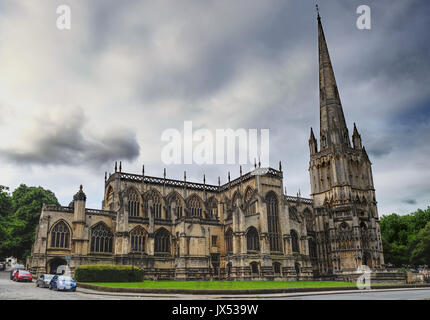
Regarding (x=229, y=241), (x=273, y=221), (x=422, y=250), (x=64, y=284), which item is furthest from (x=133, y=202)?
(x=422, y=250)

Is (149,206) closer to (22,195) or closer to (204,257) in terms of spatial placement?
(204,257)

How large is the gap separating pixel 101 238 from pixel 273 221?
78.6ft

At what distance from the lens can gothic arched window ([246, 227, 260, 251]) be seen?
49031mm

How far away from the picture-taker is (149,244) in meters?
45.9

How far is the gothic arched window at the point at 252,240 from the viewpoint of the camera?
161ft

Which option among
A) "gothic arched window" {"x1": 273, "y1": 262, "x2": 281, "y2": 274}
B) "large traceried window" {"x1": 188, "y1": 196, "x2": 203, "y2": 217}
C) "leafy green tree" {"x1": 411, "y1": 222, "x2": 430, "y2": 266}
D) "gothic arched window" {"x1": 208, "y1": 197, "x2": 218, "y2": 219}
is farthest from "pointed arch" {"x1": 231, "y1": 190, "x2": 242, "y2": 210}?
"leafy green tree" {"x1": 411, "y1": 222, "x2": 430, "y2": 266}

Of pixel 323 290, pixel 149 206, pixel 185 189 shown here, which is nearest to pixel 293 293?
pixel 323 290

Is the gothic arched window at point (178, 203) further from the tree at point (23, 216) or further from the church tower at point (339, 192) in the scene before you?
the church tower at point (339, 192)

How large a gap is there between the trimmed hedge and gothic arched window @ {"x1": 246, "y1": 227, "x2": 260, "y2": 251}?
17.9 metres

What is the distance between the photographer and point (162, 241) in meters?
48.4

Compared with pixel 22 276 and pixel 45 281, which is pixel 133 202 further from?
pixel 45 281

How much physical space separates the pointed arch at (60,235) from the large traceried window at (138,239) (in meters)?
7.60

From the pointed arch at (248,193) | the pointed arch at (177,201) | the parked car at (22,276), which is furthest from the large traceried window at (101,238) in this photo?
the pointed arch at (248,193)

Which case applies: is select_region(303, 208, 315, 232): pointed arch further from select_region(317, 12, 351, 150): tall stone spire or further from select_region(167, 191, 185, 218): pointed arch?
select_region(167, 191, 185, 218): pointed arch
